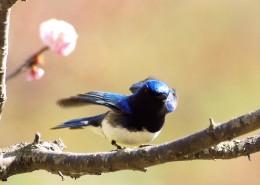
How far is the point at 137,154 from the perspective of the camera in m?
1.17

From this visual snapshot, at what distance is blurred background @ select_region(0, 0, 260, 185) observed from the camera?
3.82 metres

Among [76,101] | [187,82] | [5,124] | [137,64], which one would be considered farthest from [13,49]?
[76,101]

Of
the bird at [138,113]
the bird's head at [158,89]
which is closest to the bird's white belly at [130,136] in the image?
the bird at [138,113]

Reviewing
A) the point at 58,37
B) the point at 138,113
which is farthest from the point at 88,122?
the point at 58,37

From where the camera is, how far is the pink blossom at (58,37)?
1517 mm

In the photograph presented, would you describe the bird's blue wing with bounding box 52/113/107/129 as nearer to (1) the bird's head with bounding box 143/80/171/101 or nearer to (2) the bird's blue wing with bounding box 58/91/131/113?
(2) the bird's blue wing with bounding box 58/91/131/113

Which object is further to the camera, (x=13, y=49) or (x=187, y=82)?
(x=187, y=82)

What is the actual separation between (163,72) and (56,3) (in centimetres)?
76

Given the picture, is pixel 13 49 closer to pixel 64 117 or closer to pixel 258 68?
pixel 64 117

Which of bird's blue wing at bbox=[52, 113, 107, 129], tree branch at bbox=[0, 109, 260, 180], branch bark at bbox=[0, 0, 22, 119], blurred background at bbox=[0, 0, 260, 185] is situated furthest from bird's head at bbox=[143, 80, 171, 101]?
blurred background at bbox=[0, 0, 260, 185]

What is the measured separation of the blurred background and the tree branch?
2.25 meters

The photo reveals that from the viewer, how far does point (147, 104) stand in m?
1.84

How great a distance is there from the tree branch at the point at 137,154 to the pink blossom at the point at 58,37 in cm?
21

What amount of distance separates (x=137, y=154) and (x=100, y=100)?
56 cm
